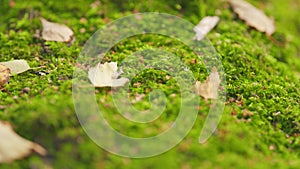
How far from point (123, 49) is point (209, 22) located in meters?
0.85

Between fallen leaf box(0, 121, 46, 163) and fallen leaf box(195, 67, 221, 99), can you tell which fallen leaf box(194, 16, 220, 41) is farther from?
fallen leaf box(0, 121, 46, 163)

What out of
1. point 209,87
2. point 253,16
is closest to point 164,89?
point 209,87

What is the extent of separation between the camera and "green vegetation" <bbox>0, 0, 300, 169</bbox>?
2012mm

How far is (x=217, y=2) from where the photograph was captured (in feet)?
11.4

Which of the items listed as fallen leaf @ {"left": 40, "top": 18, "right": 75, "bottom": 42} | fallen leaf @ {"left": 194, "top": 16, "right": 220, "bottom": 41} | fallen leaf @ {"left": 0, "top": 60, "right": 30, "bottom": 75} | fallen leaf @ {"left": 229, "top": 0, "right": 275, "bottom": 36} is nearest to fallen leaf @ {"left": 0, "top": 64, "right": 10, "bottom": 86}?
fallen leaf @ {"left": 0, "top": 60, "right": 30, "bottom": 75}

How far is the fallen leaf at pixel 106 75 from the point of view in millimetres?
2400

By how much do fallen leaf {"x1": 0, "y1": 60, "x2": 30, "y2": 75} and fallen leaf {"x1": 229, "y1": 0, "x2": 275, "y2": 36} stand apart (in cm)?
189

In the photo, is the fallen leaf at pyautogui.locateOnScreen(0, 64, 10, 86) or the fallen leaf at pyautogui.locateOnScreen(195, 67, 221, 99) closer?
the fallen leaf at pyautogui.locateOnScreen(195, 67, 221, 99)

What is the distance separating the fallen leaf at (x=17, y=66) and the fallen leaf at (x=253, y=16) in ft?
6.19

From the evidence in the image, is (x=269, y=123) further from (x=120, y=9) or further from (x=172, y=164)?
(x=120, y=9)

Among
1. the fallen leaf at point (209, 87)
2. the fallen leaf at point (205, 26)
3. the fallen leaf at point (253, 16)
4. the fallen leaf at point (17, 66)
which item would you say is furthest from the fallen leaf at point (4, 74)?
the fallen leaf at point (253, 16)

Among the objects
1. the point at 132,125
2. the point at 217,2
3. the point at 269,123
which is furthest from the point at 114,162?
the point at 217,2

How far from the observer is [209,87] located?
96.8 inches

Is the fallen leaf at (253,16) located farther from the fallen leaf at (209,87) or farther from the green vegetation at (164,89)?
the fallen leaf at (209,87)
